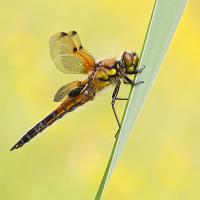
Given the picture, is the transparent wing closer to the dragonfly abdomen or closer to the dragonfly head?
the dragonfly abdomen

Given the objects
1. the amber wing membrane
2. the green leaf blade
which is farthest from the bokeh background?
the green leaf blade

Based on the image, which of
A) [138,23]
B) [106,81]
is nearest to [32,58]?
[138,23]

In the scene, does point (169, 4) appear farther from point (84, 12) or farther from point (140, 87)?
point (84, 12)

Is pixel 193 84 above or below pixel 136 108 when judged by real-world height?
below

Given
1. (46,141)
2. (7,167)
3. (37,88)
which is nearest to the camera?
(7,167)

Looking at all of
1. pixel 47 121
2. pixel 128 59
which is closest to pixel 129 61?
pixel 128 59

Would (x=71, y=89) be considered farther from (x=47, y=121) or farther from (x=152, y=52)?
(x=152, y=52)

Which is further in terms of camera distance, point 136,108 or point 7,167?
point 7,167

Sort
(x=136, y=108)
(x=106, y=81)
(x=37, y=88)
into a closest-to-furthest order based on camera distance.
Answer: (x=136, y=108)
(x=106, y=81)
(x=37, y=88)
